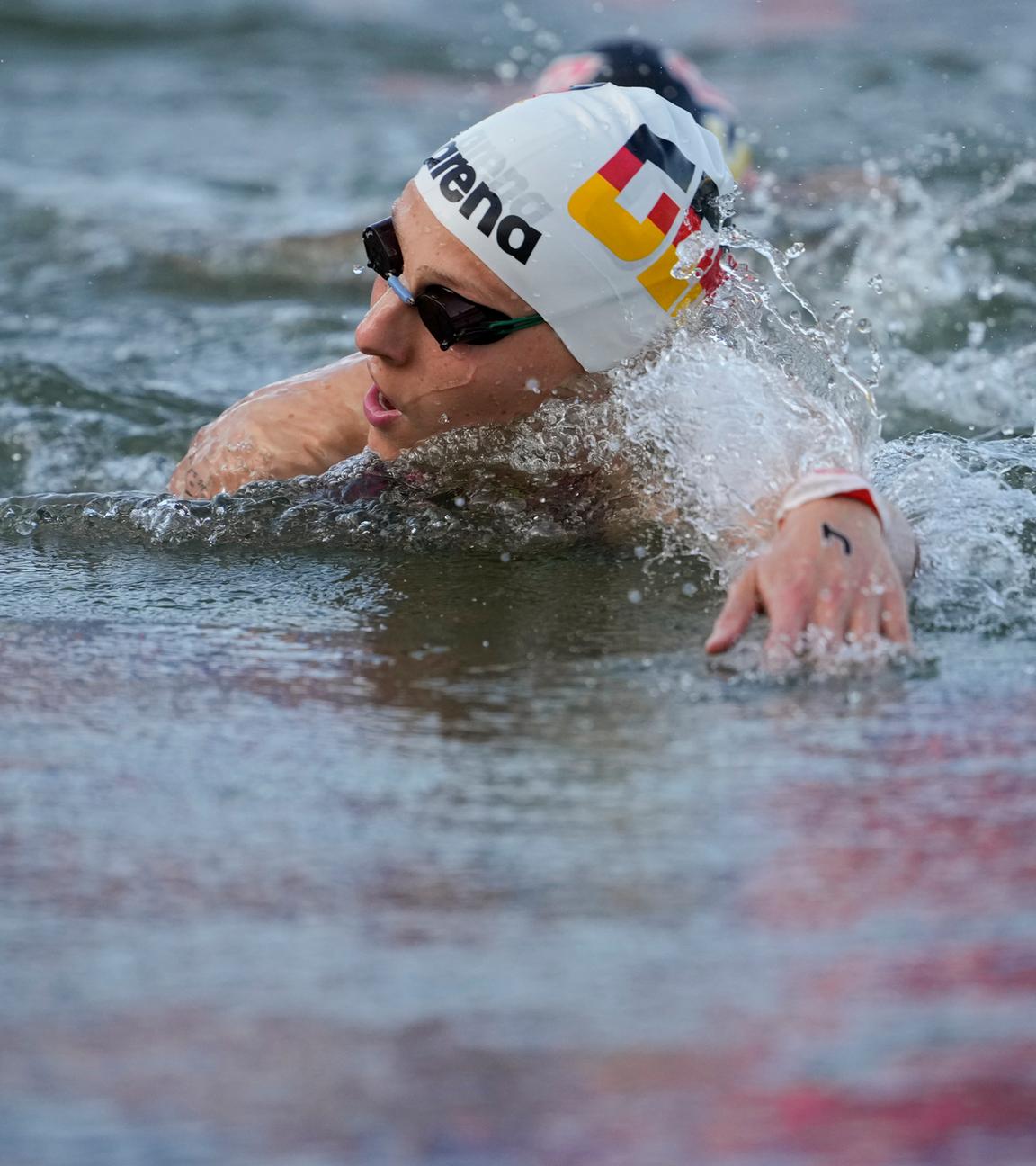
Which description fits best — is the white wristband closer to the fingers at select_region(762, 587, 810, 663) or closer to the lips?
the fingers at select_region(762, 587, 810, 663)

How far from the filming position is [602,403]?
3.48 meters

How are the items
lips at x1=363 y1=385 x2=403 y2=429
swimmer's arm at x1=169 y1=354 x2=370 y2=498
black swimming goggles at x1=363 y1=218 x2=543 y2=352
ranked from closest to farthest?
black swimming goggles at x1=363 y1=218 x2=543 y2=352, lips at x1=363 y1=385 x2=403 y2=429, swimmer's arm at x1=169 y1=354 x2=370 y2=498

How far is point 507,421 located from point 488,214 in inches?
15.8

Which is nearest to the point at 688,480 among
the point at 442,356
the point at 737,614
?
the point at 442,356

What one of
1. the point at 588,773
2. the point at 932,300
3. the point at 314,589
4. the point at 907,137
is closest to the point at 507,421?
the point at 314,589

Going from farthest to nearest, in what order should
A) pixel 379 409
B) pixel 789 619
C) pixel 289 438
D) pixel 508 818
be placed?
pixel 289 438 < pixel 379 409 < pixel 789 619 < pixel 508 818

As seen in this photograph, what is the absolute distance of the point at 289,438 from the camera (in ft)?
12.5

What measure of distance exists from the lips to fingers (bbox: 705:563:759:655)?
1050 millimetres

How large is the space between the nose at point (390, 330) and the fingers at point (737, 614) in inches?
39.5

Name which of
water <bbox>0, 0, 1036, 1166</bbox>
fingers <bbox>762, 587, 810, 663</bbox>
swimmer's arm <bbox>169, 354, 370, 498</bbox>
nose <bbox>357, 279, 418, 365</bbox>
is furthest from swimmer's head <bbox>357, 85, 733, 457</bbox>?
fingers <bbox>762, 587, 810, 663</bbox>

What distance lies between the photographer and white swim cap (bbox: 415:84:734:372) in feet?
10.9

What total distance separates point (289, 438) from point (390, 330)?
577 mm

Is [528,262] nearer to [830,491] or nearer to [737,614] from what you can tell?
[830,491]

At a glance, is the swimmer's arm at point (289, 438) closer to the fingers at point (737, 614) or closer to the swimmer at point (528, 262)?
the swimmer at point (528, 262)
